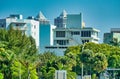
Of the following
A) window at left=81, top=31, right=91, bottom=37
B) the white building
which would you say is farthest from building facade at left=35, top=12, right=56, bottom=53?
window at left=81, top=31, right=91, bottom=37

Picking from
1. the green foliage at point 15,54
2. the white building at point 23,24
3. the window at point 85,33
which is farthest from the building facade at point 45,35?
the green foliage at point 15,54

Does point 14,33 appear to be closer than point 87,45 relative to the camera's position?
Yes

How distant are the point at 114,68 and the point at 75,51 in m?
10.2

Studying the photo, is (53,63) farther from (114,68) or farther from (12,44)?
(114,68)

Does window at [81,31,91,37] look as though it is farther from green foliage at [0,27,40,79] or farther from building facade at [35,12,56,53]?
green foliage at [0,27,40,79]

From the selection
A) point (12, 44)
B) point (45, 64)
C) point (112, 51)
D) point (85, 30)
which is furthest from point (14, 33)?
point (85, 30)

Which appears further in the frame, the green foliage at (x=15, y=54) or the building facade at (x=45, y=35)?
the building facade at (x=45, y=35)

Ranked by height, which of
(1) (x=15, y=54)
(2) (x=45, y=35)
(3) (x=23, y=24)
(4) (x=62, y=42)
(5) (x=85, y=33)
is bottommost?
(1) (x=15, y=54)

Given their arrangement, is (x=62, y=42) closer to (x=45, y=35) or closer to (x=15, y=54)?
(x=45, y=35)

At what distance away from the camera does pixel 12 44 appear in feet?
302

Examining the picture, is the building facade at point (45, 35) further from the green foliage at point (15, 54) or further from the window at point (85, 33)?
the green foliage at point (15, 54)

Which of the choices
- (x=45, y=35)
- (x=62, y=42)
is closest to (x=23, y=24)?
(x=45, y=35)

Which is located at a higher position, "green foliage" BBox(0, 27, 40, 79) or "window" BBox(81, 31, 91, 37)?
"window" BBox(81, 31, 91, 37)

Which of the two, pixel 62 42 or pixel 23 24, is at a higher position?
pixel 23 24
